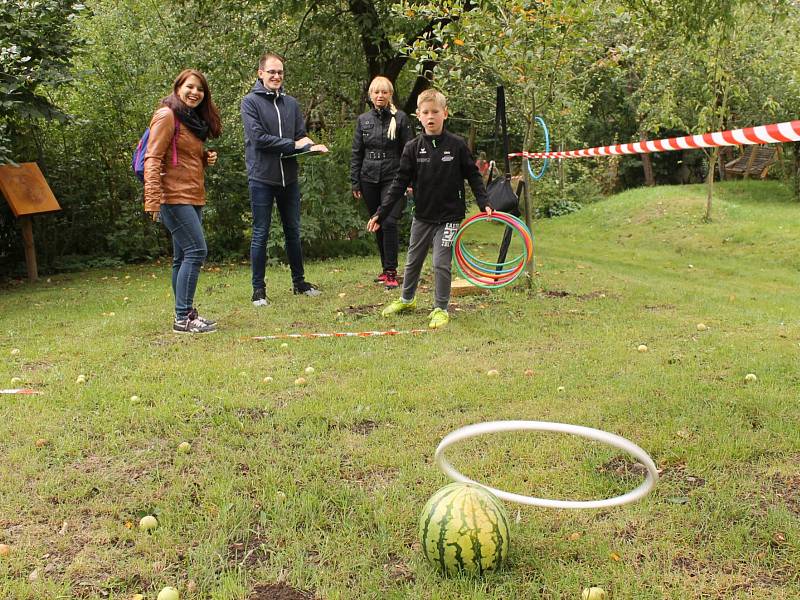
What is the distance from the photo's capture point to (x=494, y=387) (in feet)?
14.5

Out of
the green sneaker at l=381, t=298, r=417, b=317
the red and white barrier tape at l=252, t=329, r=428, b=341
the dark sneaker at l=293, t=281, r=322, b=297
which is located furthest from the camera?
the dark sneaker at l=293, t=281, r=322, b=297

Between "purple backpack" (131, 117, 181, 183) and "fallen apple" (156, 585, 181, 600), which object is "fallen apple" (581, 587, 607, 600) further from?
"purple backpack" (131, 117, 181, 183)

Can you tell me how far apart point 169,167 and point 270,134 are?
4.84 feet

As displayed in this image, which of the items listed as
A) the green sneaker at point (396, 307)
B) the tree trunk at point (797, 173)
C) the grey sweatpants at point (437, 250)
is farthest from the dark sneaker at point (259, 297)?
the tree trunk at point (797, 173)

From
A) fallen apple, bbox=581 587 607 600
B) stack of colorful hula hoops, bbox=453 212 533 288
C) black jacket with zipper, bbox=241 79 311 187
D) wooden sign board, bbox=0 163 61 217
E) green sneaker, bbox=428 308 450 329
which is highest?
black jacket with zipper, bbox=241 79 311 187

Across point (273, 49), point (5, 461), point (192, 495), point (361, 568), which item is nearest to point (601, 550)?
point (361, 568)

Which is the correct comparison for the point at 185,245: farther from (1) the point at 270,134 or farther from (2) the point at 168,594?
(2) the point at 168,594

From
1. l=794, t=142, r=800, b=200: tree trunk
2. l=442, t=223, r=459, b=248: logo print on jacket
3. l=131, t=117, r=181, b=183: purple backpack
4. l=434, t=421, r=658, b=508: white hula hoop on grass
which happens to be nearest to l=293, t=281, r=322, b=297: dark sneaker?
l=442, t=223, r=459, b=248: logo print on jacket

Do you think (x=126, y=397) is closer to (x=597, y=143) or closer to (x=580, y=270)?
(x=580, y=270)

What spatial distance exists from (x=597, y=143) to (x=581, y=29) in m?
20.3

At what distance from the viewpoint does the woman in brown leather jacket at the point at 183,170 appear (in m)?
5.61

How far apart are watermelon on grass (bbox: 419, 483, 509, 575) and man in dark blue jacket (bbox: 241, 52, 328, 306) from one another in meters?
4.74

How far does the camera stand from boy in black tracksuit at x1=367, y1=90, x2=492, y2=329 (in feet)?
20.0

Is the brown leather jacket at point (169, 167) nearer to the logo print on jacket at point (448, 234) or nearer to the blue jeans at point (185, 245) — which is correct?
the blue jeans at point (185, 245)
